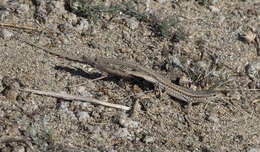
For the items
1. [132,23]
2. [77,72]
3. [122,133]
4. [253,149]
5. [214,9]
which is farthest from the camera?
[214,9]

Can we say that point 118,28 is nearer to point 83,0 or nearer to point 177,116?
point 83,0

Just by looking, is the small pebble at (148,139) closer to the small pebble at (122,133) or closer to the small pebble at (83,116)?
the small pebble at (122,133)

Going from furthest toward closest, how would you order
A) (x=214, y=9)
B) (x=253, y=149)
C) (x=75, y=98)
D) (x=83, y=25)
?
(x=214, y=9) → (x=83, y=25) → (x=253, y=149) → (x=75, y=98)

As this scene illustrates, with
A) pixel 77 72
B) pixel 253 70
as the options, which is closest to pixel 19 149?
pixel 77 72

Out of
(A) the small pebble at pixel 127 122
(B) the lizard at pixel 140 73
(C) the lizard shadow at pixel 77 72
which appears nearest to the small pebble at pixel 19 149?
(A) the small pebble at pixel 127 122

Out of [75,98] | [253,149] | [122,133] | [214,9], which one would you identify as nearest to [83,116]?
[75,98]

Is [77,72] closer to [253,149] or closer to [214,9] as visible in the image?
[253,149]

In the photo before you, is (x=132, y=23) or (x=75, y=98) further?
(x=132, y=23)

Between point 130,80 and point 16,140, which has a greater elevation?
point 130,80

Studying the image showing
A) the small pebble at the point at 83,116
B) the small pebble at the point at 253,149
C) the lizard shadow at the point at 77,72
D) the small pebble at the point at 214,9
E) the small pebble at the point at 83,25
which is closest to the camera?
the small pebble at the point at 83,116

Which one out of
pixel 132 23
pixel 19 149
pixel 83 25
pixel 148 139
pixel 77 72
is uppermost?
pixel 132 23
